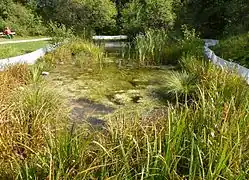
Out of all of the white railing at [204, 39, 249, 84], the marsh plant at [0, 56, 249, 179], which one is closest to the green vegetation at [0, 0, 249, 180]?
the marsh plant at [0, 56, 249, 179]

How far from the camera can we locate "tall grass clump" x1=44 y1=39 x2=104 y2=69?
36.3ft

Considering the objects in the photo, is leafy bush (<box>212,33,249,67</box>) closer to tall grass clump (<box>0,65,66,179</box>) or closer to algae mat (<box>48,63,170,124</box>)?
algae mat (<box>48,63,170,124</box>)

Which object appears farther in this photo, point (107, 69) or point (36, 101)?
point (107, 69)

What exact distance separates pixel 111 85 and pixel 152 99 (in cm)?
161

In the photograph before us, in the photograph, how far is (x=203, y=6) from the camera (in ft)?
67.9

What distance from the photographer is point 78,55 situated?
1163 cm

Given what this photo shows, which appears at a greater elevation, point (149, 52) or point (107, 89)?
point (149, 52)

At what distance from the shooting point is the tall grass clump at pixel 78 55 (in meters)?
11.1

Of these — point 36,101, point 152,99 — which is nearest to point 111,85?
point 152,99

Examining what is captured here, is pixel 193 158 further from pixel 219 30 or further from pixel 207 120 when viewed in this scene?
pixel 219 30

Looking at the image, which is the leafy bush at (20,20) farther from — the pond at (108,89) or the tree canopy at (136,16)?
the pond at (108,89)

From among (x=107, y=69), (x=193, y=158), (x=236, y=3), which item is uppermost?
(x=236, y=3)

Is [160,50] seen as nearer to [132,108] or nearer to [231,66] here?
[231,66]

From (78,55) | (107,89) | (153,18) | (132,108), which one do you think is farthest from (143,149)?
(153,18)
